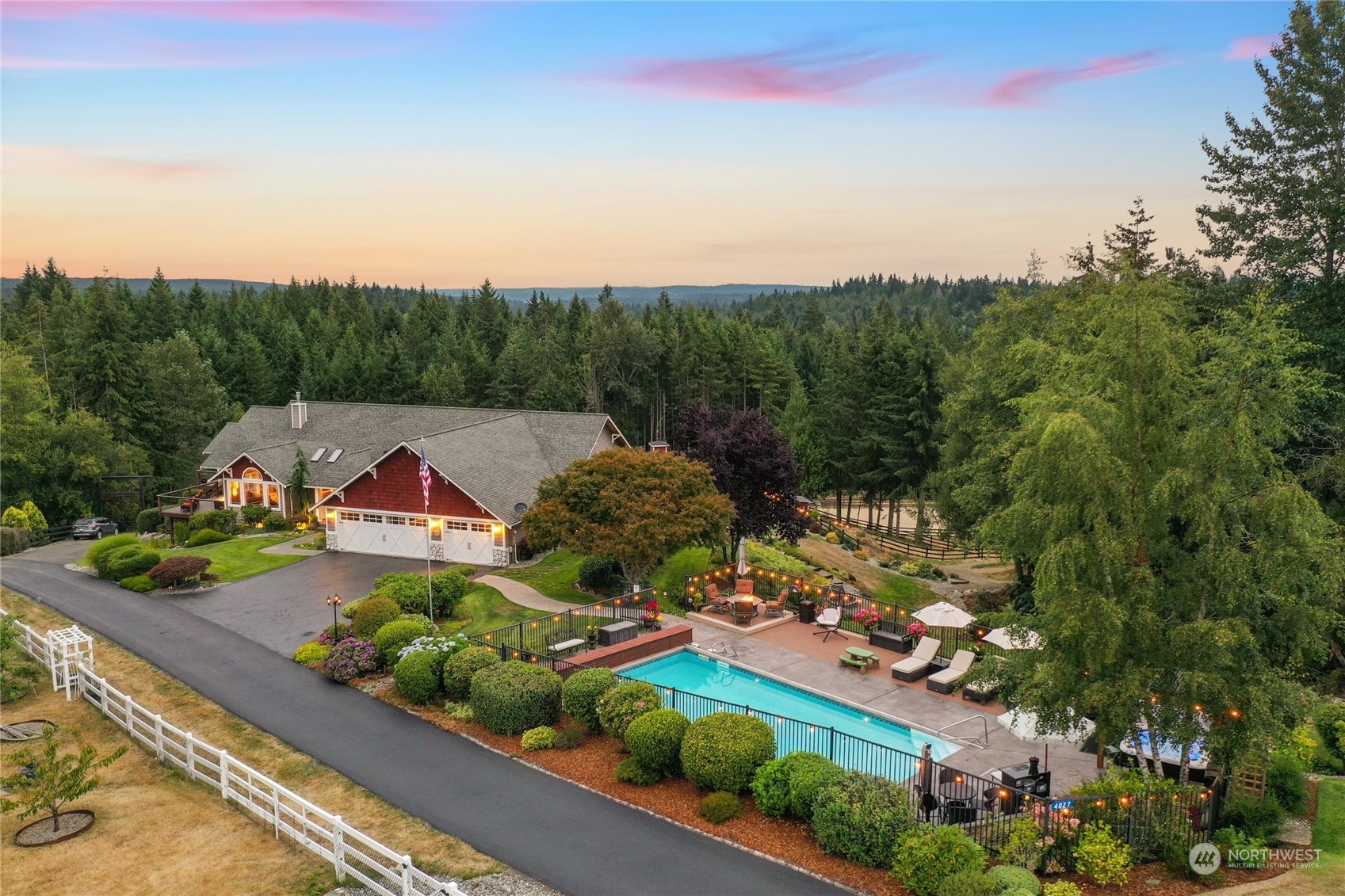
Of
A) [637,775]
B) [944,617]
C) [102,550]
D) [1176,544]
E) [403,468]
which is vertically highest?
[1176,544]

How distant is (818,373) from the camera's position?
87938 mm

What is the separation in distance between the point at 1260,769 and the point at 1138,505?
5285 mm

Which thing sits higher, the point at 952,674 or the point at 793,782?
the point at 793,782

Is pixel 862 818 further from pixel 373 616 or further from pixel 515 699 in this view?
pixel 373 616

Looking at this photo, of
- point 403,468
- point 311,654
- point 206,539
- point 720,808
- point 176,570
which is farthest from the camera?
point 206,539

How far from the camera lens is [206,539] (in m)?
41.3

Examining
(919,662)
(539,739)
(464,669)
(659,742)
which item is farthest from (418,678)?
(919,662)

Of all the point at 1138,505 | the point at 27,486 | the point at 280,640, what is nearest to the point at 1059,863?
the point at 1138,505

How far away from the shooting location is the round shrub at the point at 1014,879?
12.8 m

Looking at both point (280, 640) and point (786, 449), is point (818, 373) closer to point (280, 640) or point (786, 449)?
point (786, 449)

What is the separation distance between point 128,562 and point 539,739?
2377 centimetres

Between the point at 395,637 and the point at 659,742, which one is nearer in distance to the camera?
the point at 659,742

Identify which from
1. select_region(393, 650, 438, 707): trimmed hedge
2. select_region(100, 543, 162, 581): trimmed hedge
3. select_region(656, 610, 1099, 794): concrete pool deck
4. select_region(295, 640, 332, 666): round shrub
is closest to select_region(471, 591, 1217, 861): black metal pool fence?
select_region(656, 610, 1099, 794): concrete pool deck

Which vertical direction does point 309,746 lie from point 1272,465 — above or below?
below
